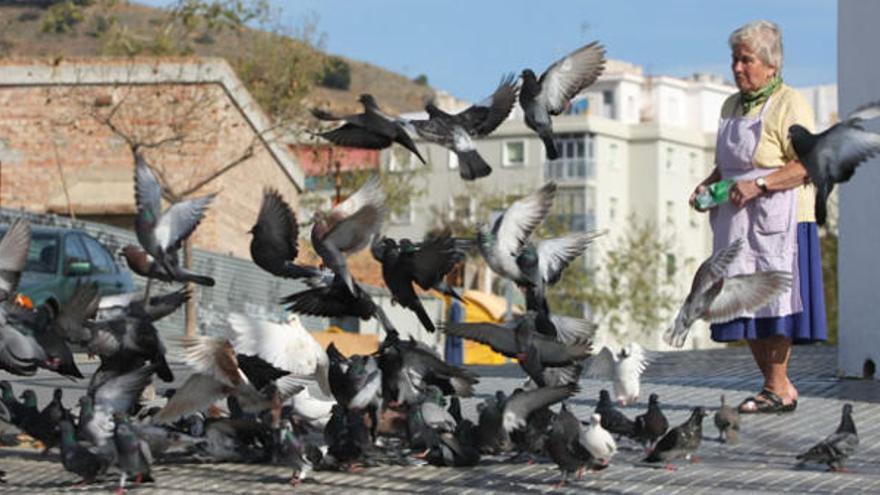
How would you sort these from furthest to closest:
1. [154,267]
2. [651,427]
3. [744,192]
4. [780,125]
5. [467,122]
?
[467,122], [780,125], [744,192], [154,267], [651,427]

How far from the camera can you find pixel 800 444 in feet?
32.9

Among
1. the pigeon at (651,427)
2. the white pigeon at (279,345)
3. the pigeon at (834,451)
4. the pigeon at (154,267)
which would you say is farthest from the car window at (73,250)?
the pigeon at (834,451)

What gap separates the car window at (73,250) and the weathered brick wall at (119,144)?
1334cm

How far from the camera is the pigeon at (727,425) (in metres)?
10.1

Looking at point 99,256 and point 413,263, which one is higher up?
point 99,256

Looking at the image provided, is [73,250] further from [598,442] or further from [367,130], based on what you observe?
[598,442]

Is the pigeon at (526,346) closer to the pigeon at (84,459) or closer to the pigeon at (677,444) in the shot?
the pigeon at (677,444)

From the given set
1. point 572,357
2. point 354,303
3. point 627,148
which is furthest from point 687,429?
point 627,148

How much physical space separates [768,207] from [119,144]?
106ft

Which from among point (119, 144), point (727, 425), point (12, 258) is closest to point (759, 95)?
point (727, 425)

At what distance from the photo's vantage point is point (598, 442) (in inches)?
352

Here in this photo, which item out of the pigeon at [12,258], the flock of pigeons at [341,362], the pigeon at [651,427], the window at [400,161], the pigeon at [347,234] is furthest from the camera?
the window at [400,161]

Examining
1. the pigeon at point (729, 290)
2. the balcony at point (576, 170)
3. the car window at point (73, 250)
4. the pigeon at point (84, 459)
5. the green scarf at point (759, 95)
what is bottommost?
the pigeon at point (84, 459)

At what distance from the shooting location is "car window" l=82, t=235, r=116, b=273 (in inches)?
997
